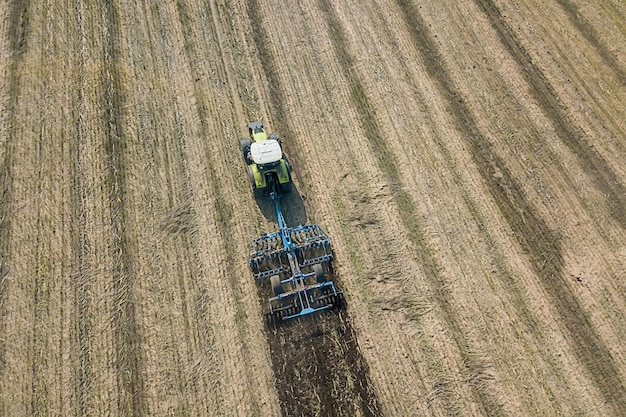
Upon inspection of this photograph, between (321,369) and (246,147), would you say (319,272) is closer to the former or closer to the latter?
(321,369)

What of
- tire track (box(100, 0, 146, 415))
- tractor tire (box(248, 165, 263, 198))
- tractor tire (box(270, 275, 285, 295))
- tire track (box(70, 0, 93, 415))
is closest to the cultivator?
tractor tire (box(270, 275, 285, 295))

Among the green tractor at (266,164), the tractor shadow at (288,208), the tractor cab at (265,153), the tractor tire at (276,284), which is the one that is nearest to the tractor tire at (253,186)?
the green tractor at (266,164)

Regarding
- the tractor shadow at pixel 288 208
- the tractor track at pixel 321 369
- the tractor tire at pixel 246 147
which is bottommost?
the tractor track at pixel 321 369

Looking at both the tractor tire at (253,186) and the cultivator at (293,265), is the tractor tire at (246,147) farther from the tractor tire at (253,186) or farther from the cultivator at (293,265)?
the cultivator at (293,265)

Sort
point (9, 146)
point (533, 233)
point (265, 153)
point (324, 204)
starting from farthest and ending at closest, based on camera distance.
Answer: point (9, 146)
point (324, 204)
point (533, 233)
point (265, 153)

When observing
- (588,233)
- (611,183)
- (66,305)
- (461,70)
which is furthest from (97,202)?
(611,183)

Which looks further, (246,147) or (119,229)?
(246,147)

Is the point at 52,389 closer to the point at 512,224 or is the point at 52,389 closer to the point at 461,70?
the point at 512,224

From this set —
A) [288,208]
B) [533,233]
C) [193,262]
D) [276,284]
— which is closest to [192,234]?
[193,262]
